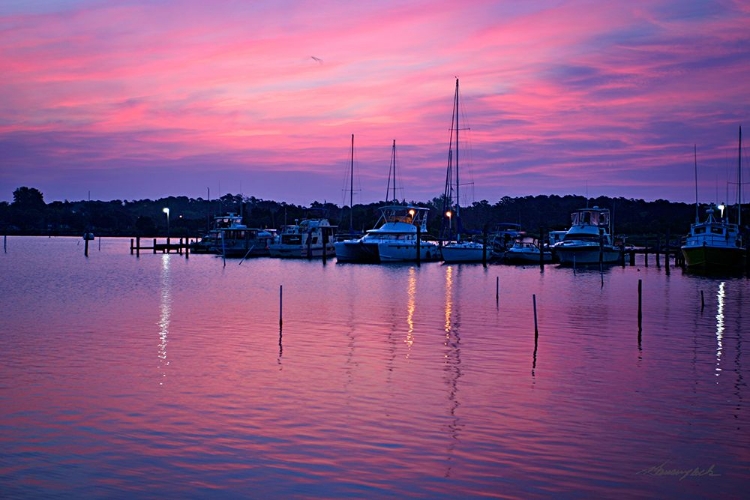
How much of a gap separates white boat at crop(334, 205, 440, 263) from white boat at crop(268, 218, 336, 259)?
743 cm

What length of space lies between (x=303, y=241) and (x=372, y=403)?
273 ft

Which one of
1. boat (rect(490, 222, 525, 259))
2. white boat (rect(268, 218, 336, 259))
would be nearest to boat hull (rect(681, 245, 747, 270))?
boat (rect(490, 222, 525, 259))

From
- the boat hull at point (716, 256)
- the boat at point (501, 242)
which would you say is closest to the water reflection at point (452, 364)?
the boat hull at point (716, 256)

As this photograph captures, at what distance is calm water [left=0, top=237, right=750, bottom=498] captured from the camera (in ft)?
46.8

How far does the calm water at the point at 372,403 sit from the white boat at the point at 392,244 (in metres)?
47.3

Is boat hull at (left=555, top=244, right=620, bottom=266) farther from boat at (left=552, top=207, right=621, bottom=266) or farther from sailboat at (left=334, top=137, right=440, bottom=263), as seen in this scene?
sailboat at (left=334, top=137, right=440, bottom=263)

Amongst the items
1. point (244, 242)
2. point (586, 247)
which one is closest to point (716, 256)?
point (586, 247)

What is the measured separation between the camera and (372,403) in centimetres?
1970

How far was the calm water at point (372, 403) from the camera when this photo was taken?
46.8 feet

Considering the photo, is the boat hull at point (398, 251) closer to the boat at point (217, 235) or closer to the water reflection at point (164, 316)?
the water reflection at point (164, 316)

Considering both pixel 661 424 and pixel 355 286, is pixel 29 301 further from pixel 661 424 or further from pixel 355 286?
pixel 661 424

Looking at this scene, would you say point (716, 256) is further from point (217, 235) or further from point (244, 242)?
point (217, 235)

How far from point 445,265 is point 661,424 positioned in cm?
7198

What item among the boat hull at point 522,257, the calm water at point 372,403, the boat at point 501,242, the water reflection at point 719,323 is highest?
the boat at point 501,242
